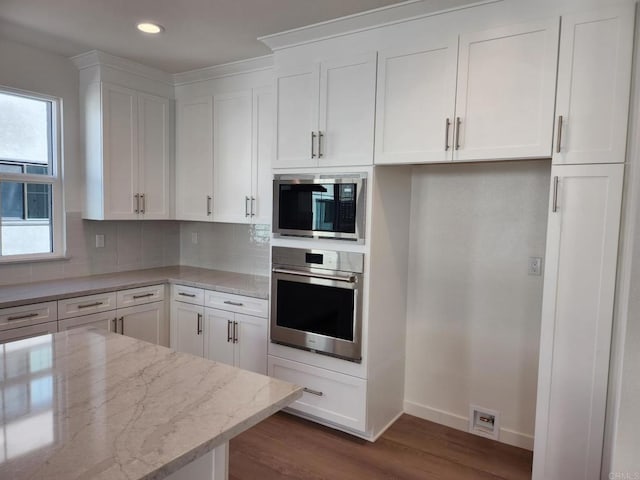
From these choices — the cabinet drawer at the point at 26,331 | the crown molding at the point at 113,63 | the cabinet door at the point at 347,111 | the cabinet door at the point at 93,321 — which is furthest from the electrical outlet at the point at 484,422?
the crown molding at the point at 113,63

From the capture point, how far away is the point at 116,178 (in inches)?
133

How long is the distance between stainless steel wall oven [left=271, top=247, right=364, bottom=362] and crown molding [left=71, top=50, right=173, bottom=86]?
75.8 inches

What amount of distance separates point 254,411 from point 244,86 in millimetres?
2756

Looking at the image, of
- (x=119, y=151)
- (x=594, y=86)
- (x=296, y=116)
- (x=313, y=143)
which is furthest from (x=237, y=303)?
(x=594, y=86)

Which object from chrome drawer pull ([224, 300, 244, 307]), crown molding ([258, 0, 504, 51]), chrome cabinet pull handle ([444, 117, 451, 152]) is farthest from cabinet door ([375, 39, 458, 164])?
chrome drawer pull ([224, 300, 244, 307])

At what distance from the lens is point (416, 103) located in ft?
7.78

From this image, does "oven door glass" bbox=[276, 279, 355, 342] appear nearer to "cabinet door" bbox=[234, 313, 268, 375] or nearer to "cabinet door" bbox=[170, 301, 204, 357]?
"cabinet door" bbox=[234, 313, 268, 375]

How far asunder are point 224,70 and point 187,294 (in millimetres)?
1822

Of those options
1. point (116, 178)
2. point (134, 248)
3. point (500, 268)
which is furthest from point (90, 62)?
point (500, 268)

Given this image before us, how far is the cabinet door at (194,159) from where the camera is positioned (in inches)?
142

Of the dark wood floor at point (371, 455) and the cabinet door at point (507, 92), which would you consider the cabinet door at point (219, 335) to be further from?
the cabinet door at point (507, 92)

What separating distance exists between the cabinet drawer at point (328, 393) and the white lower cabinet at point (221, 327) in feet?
0.70

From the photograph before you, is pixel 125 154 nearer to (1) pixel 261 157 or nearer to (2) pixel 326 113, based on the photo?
(1) pixel 261 157

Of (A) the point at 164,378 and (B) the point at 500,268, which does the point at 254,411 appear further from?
(B) the point at 500,268
